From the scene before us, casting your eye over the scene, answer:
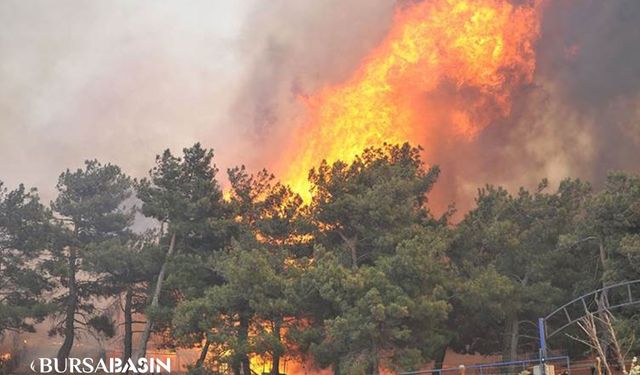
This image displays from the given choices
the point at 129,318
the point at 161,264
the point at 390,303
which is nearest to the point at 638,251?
the point at 390,303

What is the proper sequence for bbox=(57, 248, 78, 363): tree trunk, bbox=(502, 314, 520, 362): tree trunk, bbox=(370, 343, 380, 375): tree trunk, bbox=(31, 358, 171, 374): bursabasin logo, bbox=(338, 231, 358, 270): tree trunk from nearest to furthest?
1. bbox=(370, 343, 380, 375): tree trunk
2. bbox=(338, 231, 358, 270): tree trunk
3. bbox=(502, 314, 520, 362): tree trunk
4. bbox=(31, 358, 171, 374): bursabasin logo
5. bbox=(57, 248, 78, 363): tree trunk

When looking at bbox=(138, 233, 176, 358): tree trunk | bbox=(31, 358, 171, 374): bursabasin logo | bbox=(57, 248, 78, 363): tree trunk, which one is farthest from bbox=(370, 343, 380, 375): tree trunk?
bbox=(57, 248, 78, 363): tree trunk

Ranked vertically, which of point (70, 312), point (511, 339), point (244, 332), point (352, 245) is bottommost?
point (511, 339)

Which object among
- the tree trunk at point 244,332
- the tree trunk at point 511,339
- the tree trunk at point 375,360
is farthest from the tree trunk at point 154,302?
the tree trunk at point 511,339

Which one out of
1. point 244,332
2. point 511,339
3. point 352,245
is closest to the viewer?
point 244,332

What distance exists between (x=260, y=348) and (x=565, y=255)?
1916 cm

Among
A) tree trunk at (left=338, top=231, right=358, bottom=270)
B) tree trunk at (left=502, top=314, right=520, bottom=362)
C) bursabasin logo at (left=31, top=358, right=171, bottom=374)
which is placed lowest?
bursabasin logo at (left=31, top=358, right=171, bottom=374)

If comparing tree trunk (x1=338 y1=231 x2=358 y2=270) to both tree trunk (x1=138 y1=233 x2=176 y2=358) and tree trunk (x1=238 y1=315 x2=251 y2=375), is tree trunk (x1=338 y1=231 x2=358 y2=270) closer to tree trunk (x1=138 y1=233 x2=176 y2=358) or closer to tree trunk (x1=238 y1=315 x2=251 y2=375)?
tree trunk (x1=238 y1=315 x2=251 y2=375)

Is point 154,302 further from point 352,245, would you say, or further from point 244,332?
point 352,245

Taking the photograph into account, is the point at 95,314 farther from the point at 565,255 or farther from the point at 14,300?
the point at 565,255

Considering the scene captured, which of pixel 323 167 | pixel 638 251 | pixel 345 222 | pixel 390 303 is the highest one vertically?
pixel 323 167

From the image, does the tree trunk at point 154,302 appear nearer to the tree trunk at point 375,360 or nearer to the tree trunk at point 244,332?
the tree trunk at point 244,332

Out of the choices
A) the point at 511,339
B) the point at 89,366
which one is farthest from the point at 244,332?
the point at 511,339

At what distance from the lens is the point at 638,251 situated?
2991 cm
